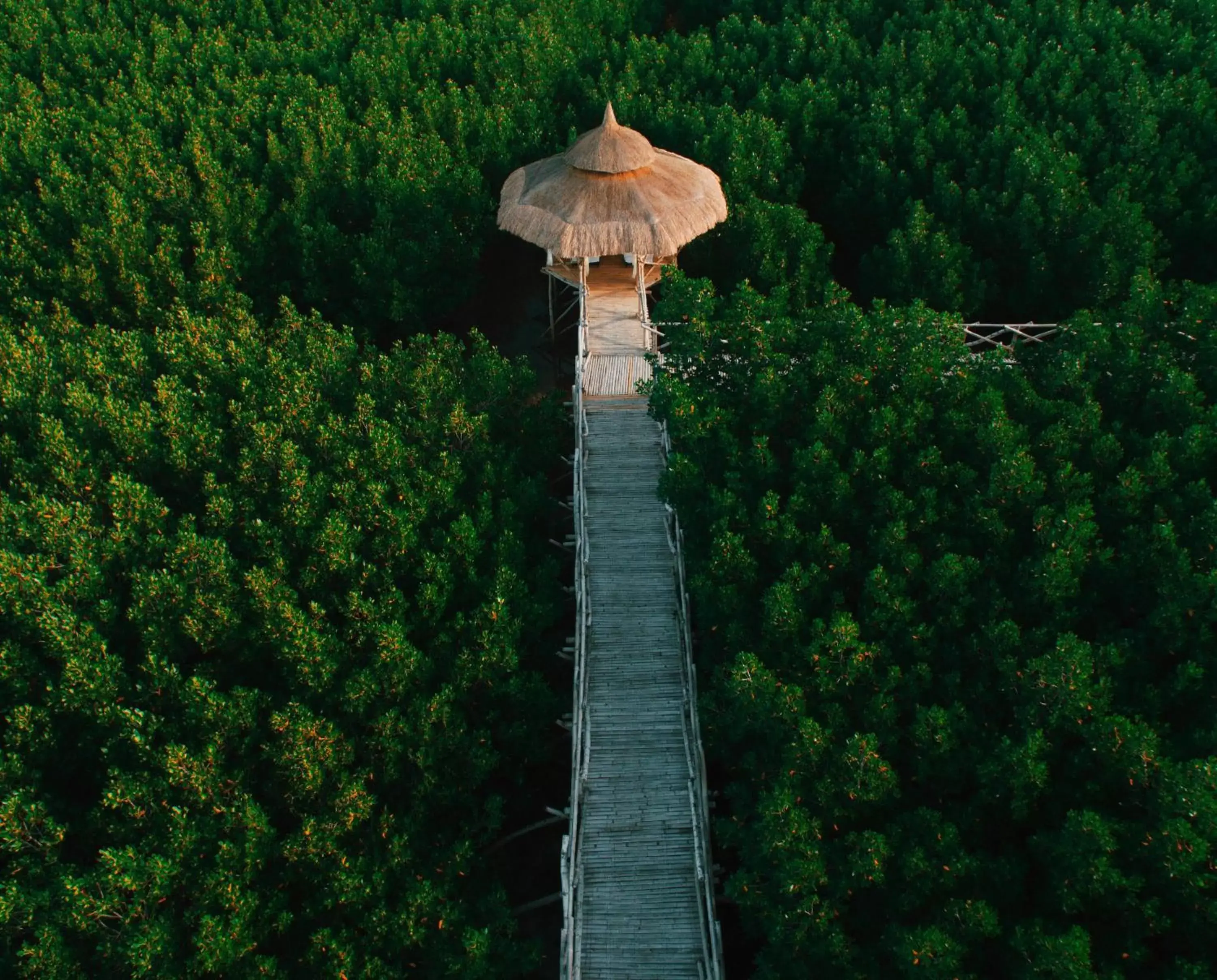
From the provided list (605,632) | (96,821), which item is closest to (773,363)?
(605,632)

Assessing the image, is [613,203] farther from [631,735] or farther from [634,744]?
[634,744]

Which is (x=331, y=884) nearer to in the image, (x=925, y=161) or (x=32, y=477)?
(x=32, y=477)

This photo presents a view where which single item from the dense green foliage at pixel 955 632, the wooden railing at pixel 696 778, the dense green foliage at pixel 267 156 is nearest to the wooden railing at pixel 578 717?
the wooden railing at pixel 696 778

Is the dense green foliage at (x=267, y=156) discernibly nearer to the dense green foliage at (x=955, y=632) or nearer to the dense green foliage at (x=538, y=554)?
the dense green foliage at (x=538, y=554)

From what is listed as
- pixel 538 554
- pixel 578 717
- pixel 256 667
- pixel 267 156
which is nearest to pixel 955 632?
pixel 578 717

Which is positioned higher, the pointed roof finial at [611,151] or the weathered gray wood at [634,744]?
the pointed roof finial at [611,151]

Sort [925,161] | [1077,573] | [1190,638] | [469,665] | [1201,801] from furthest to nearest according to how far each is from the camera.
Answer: [925,161], [469,665], [1077,573], [1190,638], [1201,801]

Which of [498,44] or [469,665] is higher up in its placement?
[498,44]
